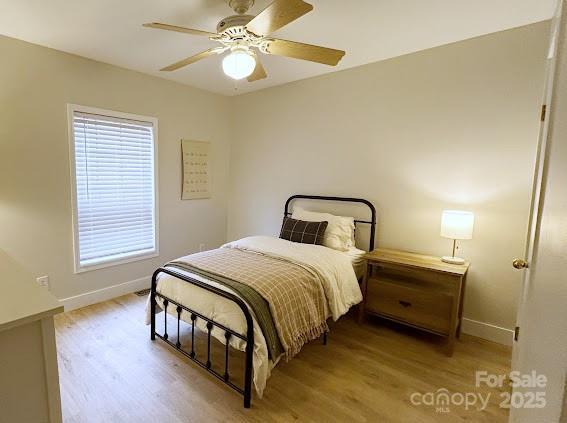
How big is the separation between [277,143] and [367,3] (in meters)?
2.12

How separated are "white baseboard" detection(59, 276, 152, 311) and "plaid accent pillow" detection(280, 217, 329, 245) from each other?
1856mm

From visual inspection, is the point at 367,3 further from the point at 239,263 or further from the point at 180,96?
the point at 180,96

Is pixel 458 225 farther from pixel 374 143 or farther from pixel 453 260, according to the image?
pixel 374 143

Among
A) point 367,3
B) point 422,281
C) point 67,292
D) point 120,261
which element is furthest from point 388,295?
point 67,292

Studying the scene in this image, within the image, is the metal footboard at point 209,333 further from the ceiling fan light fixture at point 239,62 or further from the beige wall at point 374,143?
the ceiling fan light fixture at point 239,62

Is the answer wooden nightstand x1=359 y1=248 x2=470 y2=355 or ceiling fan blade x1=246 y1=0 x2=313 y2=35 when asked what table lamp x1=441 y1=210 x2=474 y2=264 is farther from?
ceiling fan blade x1=246 y1=0 x2=313 y2=35

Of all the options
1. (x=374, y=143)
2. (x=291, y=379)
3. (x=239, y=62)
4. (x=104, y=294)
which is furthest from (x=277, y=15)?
(x=104, y=294)

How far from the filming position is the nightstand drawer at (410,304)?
94.7 inches

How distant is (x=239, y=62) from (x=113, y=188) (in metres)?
2.23

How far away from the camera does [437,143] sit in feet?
9.03

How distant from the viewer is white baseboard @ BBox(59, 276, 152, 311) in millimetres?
3025

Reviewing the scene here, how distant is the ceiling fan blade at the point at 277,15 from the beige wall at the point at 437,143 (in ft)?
5.72

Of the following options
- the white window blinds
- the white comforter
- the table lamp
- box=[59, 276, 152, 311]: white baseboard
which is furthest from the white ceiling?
box=[59, 276, 152, 311]: white baseboard

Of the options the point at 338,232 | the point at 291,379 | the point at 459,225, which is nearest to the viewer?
the point at 291,379
